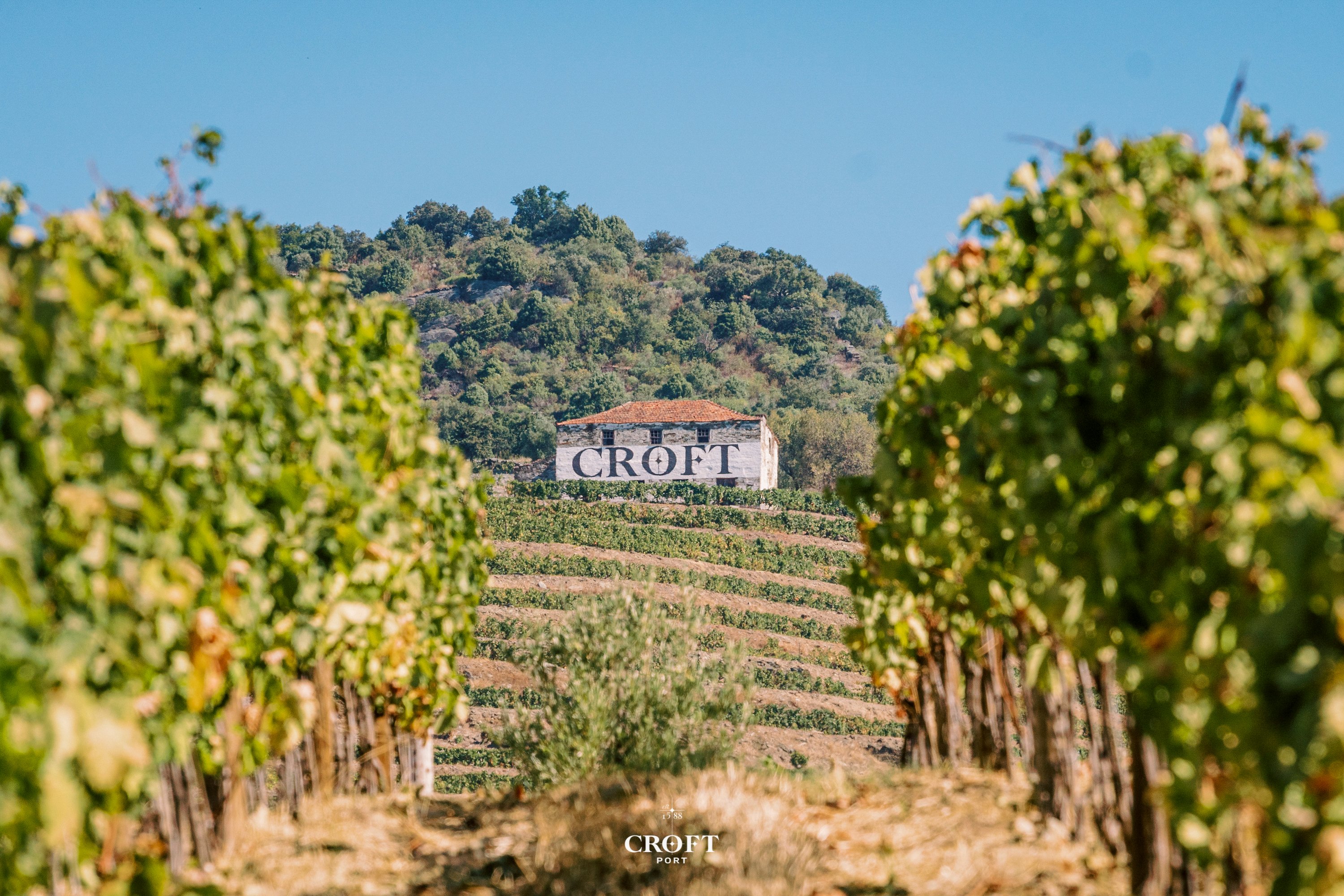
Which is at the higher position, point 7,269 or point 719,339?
point 719,339

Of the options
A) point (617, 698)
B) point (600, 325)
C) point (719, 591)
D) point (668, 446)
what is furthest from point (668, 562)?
point (600, 325)

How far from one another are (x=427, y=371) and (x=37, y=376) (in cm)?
8639

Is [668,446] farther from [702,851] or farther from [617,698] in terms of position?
[702,851]

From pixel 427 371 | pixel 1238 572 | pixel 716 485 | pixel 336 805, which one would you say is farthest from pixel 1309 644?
pixel 427 371

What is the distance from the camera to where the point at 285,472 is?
147 inches

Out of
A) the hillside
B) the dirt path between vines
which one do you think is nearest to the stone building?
the hillside

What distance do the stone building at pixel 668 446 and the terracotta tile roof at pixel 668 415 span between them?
0.03 metres

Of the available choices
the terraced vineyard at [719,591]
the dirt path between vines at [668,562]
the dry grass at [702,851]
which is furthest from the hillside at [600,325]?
the dry grass at [702,851]

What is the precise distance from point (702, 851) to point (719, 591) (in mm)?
29665

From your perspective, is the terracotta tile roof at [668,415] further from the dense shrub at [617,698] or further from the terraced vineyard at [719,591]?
the dense shrub at [617,698]

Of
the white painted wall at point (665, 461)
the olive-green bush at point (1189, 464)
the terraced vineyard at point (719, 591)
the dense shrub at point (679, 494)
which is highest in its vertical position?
the white painted wall at point (665, 461)

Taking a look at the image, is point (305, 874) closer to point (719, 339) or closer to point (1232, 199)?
point (1232, 199)

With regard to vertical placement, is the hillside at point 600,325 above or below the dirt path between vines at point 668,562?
above

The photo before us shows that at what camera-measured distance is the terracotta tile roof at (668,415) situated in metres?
54.6
